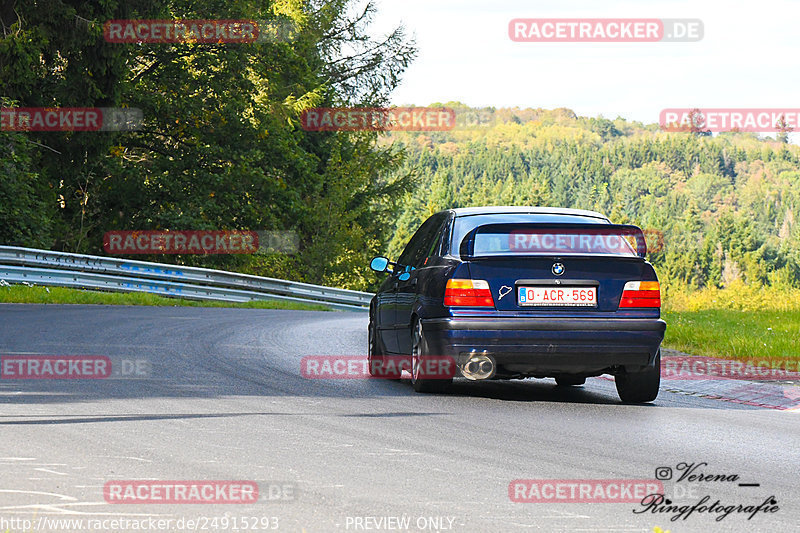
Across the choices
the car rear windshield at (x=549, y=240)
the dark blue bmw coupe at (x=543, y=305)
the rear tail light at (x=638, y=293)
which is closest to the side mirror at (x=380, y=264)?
the dark blue bmw coupe at (x=543, y=305)

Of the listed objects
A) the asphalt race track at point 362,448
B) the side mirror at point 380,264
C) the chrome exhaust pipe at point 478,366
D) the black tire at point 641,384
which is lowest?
the asphalt race track at point 362,448

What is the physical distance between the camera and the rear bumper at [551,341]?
357 inches

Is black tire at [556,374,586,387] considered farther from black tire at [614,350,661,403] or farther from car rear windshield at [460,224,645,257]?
car rear windshield at [460,224,645,257]

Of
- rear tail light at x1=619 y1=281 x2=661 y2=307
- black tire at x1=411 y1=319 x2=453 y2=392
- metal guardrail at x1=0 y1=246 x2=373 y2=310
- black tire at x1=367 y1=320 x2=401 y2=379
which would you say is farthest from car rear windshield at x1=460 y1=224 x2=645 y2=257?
metal guardrail at x1=0 y1=246 x2=373 y2=310

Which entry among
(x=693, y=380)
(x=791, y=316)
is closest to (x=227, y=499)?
(x=693, y=380)

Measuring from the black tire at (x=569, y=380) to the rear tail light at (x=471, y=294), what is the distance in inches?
64.3

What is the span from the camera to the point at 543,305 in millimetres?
9188

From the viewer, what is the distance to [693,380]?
457 inches

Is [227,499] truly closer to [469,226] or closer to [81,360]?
[469,226]

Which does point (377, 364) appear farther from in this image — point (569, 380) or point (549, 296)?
point (549, 296)

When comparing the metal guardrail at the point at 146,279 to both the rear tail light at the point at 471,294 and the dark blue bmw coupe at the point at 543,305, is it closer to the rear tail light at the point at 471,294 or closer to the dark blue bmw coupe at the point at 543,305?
the dark blue bmw coupe at the point at 543,305

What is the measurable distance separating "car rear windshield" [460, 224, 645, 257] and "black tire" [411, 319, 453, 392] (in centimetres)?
87

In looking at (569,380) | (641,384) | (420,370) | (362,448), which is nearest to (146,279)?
(569,380)

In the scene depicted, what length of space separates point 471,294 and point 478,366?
23.6 inches
